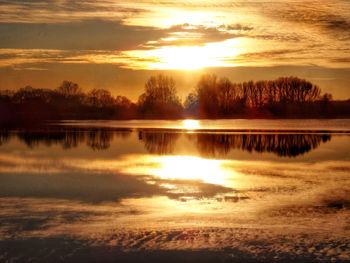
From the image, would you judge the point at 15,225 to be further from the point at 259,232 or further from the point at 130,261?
the point at 259,232

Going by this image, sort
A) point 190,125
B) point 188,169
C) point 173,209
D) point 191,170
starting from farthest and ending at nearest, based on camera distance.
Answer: point 190,125
point 188,169
point 191,170
point 173,209

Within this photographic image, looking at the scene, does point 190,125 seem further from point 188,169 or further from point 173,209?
point 173,209

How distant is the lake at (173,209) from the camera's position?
29.5ft

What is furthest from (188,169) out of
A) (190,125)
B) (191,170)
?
(190,125)

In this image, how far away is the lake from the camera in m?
8.98

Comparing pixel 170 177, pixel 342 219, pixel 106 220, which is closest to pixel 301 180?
pixel 170 177

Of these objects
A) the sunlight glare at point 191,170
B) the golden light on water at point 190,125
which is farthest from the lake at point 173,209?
the golden light on water at point 190,125

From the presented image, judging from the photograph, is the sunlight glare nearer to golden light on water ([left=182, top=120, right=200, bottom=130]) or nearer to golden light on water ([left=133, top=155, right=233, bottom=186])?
golden light on water ([left=133, top=155, right=233, bottom=186])

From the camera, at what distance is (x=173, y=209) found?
40.1 feet

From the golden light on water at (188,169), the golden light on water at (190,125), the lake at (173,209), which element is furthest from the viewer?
the golden light on water at (190,125)

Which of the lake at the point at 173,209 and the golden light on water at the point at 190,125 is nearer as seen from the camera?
the lake at the point at 173,209

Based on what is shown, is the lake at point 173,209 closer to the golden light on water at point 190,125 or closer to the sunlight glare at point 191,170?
the sunlight glare at point 191,170

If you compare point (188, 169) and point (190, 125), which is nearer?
point (188, 169)

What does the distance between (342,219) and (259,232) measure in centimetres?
206
